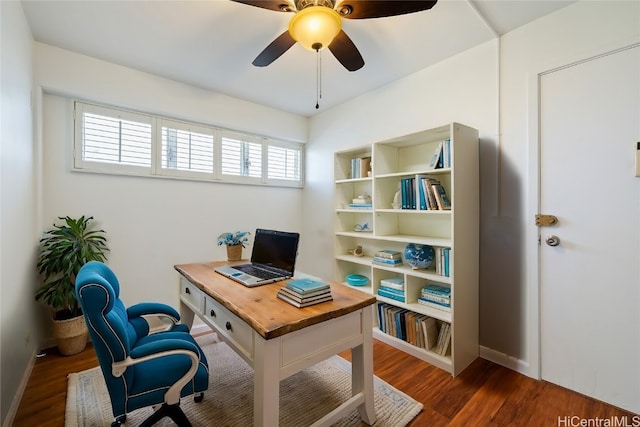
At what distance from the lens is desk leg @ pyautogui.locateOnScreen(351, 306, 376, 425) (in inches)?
57.8

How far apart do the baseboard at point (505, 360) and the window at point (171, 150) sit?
9.40 feet

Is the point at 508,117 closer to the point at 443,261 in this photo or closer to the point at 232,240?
the point at 443,261

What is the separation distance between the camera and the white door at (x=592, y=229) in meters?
1.62

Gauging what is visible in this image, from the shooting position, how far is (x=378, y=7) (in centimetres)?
142

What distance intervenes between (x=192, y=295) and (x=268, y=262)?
57 centimetres

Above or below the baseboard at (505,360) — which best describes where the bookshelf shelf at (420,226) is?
above

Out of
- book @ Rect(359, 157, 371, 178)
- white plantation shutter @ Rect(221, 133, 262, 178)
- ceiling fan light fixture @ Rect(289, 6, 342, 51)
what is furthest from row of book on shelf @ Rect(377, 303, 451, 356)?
white plantation shutter @ Rect(221, 133, 262, 178)

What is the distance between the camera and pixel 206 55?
7.76 ft

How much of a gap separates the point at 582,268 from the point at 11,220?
3588 mm

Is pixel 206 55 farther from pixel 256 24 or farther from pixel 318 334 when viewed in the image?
pixel 318 334

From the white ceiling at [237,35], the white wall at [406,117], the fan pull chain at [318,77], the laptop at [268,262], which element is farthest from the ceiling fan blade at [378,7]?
the laptop at [268,262]

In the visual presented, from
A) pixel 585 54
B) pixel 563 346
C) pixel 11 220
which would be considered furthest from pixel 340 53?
pixel 563 346

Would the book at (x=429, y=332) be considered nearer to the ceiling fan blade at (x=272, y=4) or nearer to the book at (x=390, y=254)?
the book at (x=390, y=254)

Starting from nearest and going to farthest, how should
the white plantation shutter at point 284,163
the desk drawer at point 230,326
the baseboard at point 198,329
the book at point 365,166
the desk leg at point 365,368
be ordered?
the desk drawer at point 230,326
the desk leg at point 365,368
the baseboard at point 198,329
the book at point 365,166
the white plantation shutter at point 284,163
